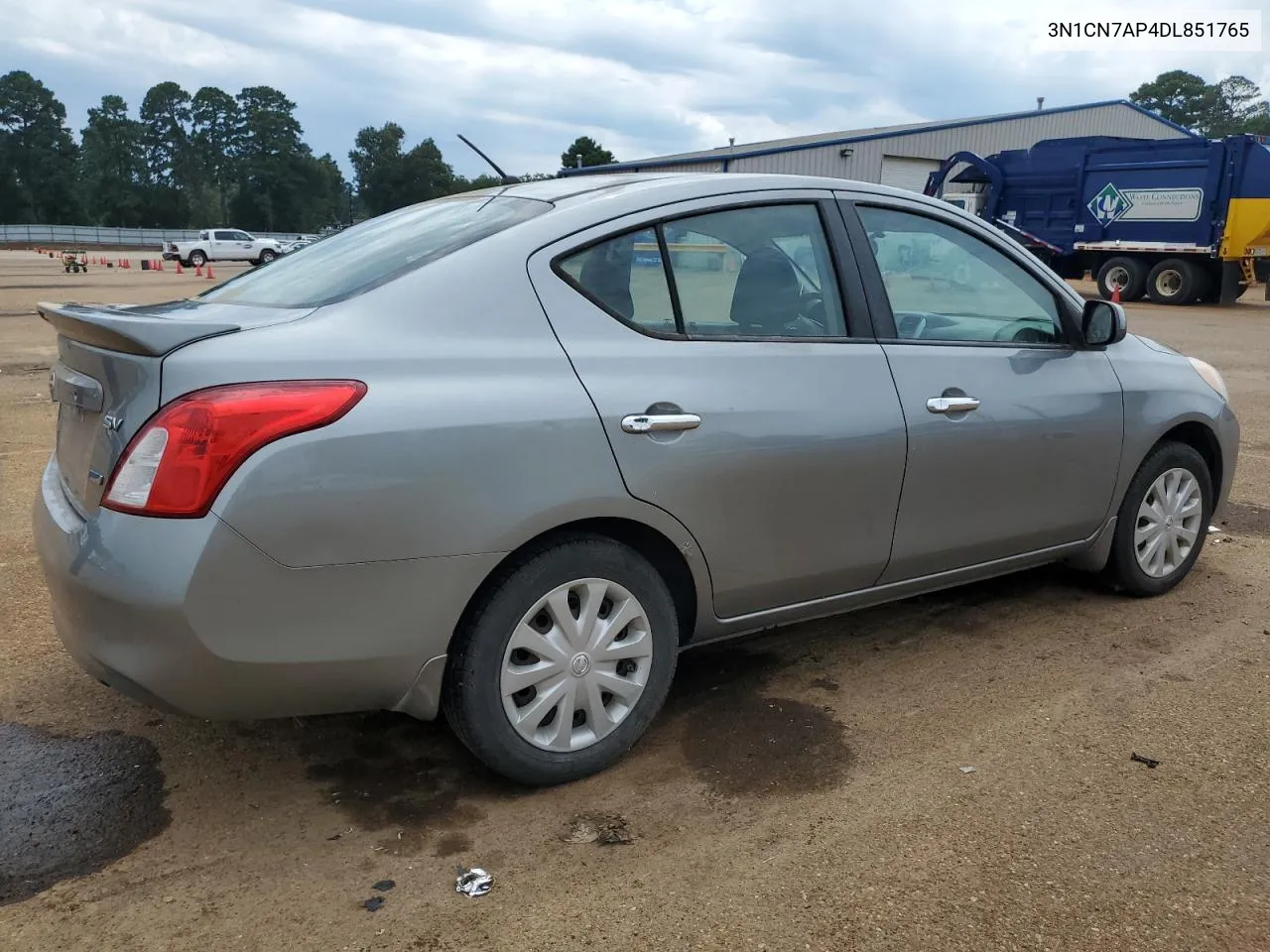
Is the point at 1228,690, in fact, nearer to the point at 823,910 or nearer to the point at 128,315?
the point at 823,910

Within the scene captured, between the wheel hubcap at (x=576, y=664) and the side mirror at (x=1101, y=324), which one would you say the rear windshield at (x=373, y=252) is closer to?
the wheel hubcap at (x=576, y=664)

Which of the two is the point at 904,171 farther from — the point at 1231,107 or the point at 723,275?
the point at 1231,107

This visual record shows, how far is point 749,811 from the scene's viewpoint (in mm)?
2691

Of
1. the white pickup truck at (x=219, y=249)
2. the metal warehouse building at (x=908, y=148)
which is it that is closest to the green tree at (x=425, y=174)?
the white pickup truck at (x=219, y=249)

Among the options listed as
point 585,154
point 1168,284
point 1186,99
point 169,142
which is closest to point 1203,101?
point 1186,99

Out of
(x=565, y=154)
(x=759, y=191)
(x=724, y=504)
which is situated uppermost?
(x=565, y=154)

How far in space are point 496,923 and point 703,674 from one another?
58.1 inches

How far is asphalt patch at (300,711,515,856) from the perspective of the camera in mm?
2613

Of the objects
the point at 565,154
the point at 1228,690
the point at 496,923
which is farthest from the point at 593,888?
the point at 565,154

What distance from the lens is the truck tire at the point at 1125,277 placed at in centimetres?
2238

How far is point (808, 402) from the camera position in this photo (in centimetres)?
305

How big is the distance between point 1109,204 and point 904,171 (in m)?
14.4

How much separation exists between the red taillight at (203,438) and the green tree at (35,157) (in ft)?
330

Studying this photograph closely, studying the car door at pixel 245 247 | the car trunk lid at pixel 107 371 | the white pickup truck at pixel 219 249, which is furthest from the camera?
the car door at pixel 245 247
